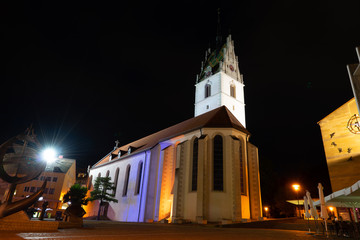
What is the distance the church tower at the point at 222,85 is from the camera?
37.6m

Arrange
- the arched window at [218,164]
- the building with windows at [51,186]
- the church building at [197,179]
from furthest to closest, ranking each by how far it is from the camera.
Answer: the building with windows at [51,186] < the arched window at [218,164] < the church building at [197,179]

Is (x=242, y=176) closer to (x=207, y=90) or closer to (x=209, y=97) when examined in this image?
(x=209, y=97)

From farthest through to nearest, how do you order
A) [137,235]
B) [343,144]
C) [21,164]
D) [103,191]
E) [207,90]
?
[207,90] → [103,191] → [343,144] → [21,164] → [137,235]

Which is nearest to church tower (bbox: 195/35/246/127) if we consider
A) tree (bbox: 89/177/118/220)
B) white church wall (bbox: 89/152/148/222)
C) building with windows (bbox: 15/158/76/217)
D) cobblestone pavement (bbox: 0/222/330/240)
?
white church wall (bbox: 89/152/148/222)

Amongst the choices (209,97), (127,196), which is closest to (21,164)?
(127,196)

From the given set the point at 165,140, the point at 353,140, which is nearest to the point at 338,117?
the point at 353,140

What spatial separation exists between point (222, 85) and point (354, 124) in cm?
2010

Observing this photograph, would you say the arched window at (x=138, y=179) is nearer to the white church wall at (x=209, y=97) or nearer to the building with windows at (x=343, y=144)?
the white church wall at (x=209, y=97)

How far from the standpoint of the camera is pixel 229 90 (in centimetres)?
3888

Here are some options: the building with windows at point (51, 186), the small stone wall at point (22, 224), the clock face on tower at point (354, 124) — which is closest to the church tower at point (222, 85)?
the clock face on tower at point (354, 124)

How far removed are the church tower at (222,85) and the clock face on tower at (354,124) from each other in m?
17.1

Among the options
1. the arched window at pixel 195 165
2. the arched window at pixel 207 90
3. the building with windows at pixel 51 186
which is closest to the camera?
the arched window at pixel 195 165

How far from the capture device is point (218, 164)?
20297mm

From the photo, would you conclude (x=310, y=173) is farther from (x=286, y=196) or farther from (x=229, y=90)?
(x=229, y=90)
